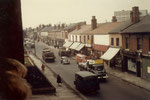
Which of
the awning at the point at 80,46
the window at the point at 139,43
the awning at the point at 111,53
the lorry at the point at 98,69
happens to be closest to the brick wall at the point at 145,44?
the window at the point at 139,43

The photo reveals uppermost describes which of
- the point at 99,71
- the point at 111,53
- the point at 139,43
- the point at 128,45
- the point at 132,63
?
the point at 139,43

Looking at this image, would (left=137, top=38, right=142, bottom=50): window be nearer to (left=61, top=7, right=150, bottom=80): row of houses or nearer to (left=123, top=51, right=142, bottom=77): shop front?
(left=61, top=7, right=150, bottom=80): row of houses

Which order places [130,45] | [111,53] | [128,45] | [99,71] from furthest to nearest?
[111,53]
[128,45]
[130,45]
[99,71]

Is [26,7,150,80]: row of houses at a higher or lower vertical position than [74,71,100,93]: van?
higher

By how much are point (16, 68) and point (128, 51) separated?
25830 millimetres

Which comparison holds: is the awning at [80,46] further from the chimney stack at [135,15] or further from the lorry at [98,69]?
the lorry at [98,69]

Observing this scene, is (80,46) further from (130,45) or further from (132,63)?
(132,63)

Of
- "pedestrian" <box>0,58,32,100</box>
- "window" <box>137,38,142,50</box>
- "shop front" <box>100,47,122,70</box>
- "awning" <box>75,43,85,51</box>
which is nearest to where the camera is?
"pedestrian" <box>0,58,32,100</box>

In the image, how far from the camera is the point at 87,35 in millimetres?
42875

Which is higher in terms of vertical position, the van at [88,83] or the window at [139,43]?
the window at [139,43]

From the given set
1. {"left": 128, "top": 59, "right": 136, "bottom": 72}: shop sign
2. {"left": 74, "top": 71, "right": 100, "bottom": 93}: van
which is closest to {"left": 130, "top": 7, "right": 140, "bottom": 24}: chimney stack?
{"left": 128, "top": 59, "right": 136, "bottom": 72}: shop sign

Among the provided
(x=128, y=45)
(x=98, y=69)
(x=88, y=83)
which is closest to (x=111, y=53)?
(x=128, y=45)

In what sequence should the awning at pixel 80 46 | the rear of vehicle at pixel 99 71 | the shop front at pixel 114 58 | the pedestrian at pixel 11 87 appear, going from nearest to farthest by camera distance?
the pedestrian at pixel 11 87, the rear of vehicle at pixel 99 71, the shop front at pixel 114 58, the awning at pixel 80 46

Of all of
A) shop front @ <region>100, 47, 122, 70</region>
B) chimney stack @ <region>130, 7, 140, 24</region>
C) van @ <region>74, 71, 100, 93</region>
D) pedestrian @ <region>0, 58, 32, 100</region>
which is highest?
chimney stack @ <region>130, 7, 140, 24</region>
